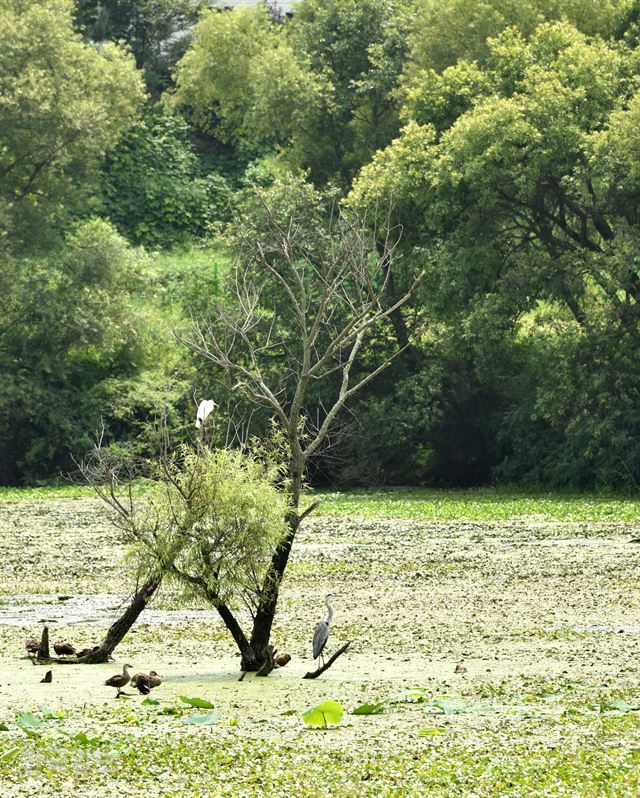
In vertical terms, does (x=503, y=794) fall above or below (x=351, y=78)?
below

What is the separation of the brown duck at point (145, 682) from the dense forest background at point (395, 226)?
49.6 feet

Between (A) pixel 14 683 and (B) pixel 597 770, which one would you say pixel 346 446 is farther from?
(B) pixel 597 770

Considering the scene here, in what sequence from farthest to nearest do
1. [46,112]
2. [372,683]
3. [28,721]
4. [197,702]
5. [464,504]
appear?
1. [46,112]
2. [464,504]
3. [372,683]
4. [197,702]
5. [28,721]

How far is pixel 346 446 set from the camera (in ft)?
115

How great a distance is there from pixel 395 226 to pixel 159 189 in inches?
1075

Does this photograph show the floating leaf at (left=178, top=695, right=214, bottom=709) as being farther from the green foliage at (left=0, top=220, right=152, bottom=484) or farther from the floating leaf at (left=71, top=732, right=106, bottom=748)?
the green foliage at (left=0, top=220, right=152, bottom=484)

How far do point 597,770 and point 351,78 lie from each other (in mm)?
37661

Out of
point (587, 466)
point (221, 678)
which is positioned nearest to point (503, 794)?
point (221, 678)

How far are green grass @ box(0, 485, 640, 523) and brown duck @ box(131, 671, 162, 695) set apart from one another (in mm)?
14754

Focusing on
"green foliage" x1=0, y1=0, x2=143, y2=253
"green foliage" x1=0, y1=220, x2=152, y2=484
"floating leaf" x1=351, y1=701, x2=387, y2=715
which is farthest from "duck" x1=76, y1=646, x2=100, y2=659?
"green foliage" x1=0, y1=0, x2=143, y2=253

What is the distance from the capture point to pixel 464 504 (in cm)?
2922

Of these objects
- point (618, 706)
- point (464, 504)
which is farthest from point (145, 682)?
point (464, 504)

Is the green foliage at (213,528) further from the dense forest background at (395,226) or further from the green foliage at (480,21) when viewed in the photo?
the green foliage at (480,21)

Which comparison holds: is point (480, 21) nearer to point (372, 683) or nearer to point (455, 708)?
point (372, 683)
